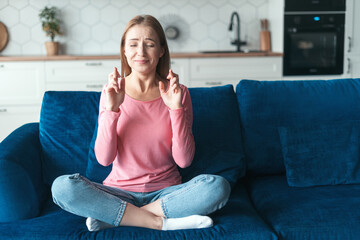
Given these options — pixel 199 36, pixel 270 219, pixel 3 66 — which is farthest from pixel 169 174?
pixel 199 36

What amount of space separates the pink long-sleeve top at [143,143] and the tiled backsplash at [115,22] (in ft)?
9.36

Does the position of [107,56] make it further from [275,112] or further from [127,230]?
[127,230]

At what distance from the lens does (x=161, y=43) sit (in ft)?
5.78

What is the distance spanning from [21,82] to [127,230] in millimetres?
2811

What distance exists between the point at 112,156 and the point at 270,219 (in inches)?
25.7

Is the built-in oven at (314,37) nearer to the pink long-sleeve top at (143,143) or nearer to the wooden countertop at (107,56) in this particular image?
the wooden countertop at (107,56)

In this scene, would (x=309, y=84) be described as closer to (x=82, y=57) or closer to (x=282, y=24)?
(x=282, y=24)

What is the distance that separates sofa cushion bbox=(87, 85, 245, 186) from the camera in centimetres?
188

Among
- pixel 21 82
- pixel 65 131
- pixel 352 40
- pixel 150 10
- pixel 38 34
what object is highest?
pixel 150 10

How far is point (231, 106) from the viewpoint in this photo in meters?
2.07

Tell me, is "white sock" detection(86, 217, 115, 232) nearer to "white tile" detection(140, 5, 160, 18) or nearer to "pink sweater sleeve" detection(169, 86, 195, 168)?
"pink sweater sleeve" detection(169, 86, 195, 168)

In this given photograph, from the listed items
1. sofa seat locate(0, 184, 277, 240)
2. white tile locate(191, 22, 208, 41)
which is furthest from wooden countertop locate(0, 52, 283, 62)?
sofa seat locate(0, 184, 277, 240)

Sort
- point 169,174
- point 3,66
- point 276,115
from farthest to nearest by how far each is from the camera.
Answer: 1. point 3,66
2. point 276,115
3. point 169,174

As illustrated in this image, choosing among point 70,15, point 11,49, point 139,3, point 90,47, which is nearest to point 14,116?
point 11,49
